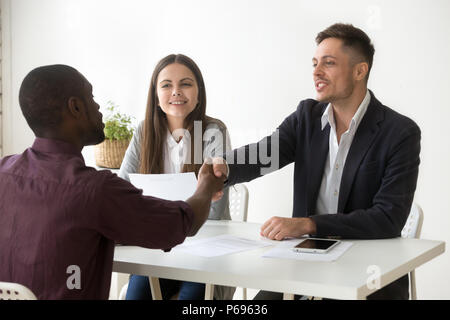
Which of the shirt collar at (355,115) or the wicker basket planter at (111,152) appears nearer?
the shirt collar at (355,115)

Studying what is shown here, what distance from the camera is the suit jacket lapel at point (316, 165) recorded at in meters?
2.18

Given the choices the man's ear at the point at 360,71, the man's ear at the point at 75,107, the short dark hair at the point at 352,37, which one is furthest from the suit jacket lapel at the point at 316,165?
the man's ear at the point at 75,107

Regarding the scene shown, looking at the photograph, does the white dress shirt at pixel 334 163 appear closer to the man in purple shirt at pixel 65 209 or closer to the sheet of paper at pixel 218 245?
the sheet of paper at pixel 218 245

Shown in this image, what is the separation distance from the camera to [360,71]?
226cm

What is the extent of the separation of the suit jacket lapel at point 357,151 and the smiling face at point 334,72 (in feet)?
0.59

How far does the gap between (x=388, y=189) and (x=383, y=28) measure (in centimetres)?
149

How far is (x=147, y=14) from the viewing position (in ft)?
13.2

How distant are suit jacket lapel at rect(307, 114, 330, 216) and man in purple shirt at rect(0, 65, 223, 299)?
3.00 ft

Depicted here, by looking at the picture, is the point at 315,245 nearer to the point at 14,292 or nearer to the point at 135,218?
the point at 135,218

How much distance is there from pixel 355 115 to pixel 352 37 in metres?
0.35

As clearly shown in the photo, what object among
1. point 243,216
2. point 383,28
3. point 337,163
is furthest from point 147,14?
point 337,163

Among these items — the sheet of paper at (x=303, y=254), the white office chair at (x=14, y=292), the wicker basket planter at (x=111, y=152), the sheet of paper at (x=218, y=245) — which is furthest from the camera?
the wicker basket planter at (x=111, y=152)

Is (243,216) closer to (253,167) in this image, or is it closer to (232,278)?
(253,167)

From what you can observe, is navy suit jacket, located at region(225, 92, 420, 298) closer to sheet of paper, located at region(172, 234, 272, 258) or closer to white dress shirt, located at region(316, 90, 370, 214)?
white dress shirt, located at region(316, 90, 370, 214)
